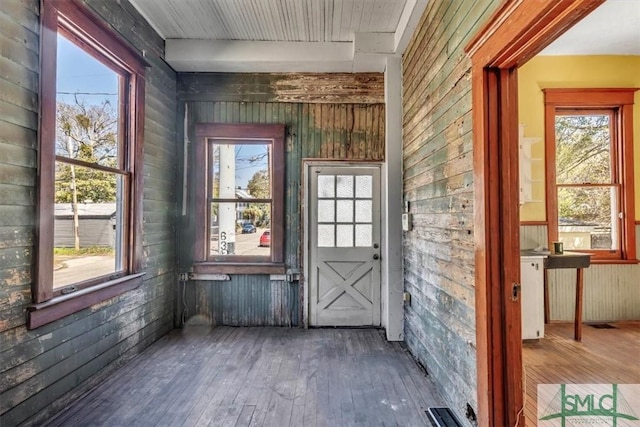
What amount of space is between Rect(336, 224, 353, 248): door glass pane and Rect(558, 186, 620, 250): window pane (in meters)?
2.50

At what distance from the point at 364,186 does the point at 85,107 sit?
2857mm

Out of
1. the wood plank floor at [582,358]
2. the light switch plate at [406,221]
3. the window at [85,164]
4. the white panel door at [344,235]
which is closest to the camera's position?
the window at [85,164]

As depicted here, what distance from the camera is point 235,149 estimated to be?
13.0ft

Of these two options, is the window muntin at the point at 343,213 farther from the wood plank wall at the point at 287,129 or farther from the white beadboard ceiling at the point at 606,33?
the white beadboard ceiling at the point at 606,33

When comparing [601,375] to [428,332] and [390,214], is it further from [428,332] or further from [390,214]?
[390,214]

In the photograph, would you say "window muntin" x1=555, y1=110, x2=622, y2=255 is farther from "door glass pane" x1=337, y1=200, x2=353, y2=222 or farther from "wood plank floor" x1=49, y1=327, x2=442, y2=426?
"wood plank floor" x1=49, y1=327, x2=442, y2=426

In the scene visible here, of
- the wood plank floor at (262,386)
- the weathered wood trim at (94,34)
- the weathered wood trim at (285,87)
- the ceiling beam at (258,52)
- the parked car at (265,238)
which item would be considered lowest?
the wood plank floor at (262,386)

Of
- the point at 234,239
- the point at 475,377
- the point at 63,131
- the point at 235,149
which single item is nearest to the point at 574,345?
the point at 475,377

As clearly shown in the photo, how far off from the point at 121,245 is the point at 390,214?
268 centimetres

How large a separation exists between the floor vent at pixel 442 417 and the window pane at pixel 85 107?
3.10m

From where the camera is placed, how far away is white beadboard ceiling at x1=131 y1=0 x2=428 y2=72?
117 inches

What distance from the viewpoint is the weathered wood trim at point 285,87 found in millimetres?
3891

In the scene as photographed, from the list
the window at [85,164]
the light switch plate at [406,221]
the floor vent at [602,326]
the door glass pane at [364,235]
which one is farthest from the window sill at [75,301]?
the floor vent at [602,326]

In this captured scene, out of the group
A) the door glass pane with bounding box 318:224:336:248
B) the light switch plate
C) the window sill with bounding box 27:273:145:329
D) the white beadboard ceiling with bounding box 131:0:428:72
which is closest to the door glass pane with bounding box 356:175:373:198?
the door glass pane with bounding box 318:224:336:248
